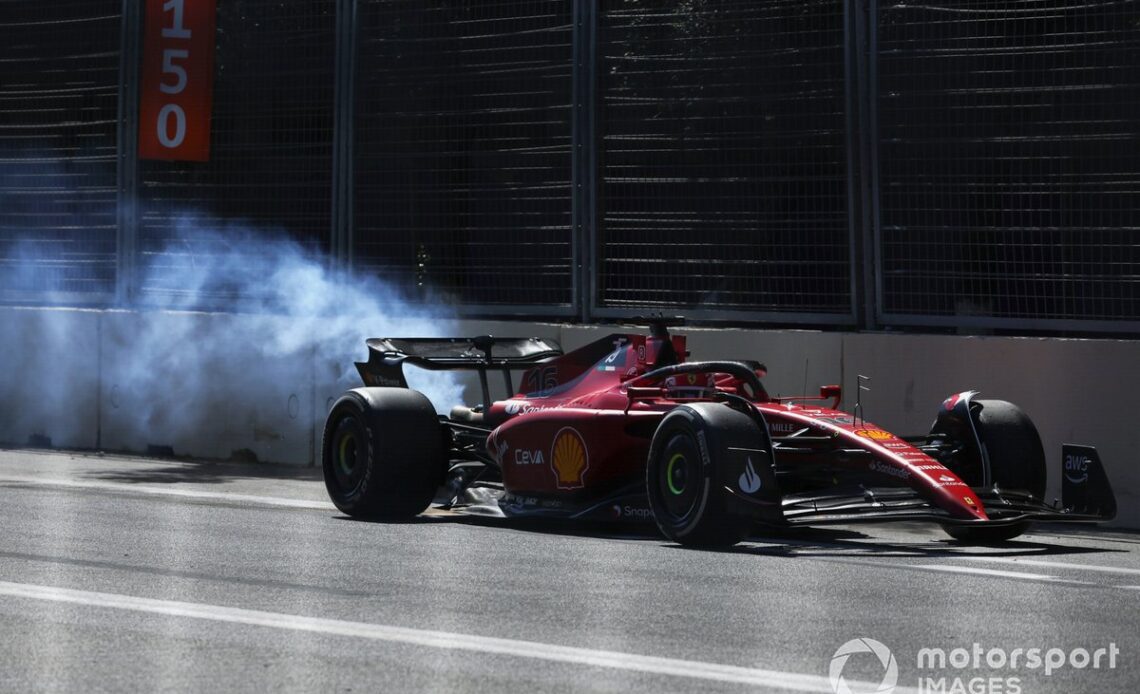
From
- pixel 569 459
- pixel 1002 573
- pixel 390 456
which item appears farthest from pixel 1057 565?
pixel 390 456

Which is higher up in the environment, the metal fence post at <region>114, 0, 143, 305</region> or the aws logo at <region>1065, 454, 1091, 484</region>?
the metal fence post at <region>114, 0, 143, 305</region>

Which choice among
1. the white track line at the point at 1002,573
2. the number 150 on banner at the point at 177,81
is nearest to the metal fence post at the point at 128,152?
the number 150 on banner at the point at 177,81

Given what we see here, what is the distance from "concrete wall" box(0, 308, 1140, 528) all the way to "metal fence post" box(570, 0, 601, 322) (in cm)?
52

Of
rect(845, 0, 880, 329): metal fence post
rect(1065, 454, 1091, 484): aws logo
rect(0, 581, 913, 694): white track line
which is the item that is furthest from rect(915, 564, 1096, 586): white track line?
rect(845, 0, 880, 329): metal fence post

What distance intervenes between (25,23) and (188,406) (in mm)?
4722

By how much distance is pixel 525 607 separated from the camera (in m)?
6.83

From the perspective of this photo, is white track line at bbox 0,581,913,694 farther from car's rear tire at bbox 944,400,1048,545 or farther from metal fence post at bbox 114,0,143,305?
metal fence post at bbox 114,0,143,305

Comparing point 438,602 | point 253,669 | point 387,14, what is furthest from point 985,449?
point 387,14

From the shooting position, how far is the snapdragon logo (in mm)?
5250

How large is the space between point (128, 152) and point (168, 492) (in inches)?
201

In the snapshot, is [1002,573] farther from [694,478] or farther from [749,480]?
[694,478]

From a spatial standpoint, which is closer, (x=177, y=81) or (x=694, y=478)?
(x=694, y=478)

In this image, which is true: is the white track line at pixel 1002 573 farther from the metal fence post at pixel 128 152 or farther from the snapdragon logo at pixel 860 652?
the metal fence post at pixel 128 152

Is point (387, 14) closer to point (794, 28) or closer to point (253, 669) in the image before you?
point (794, 28)
